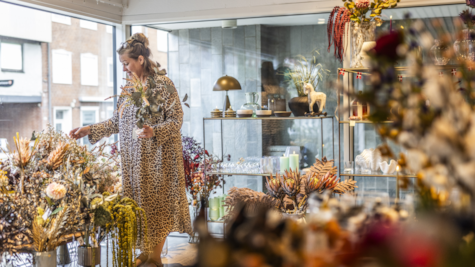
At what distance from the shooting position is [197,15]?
4031 mm

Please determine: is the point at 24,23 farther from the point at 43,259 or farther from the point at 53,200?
the point at 43,259

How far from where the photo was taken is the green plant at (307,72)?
12.3ft

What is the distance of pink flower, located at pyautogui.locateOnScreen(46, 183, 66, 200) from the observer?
2.37 metres

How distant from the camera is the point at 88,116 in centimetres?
402

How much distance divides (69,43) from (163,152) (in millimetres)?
1495

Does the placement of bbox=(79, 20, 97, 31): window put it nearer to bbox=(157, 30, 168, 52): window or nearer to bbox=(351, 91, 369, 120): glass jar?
bbox=(157, 30, 168, 52): window

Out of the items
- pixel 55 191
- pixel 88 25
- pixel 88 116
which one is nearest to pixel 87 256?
pixel 55 191

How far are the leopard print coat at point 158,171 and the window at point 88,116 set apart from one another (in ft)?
3.16

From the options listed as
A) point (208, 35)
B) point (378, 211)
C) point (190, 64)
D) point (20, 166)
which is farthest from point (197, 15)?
point (378, 211)

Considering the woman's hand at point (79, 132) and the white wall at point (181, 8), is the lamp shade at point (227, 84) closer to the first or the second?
the white wall at point (181, 8)

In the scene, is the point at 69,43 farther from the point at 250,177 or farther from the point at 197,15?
the point at 250,177

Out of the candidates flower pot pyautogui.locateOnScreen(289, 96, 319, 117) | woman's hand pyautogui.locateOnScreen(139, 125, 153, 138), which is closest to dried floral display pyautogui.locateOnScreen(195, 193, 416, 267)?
woman's hand pyautogui.locateOnScreen(139, 125, 153, 138)

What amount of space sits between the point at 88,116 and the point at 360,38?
100 inches

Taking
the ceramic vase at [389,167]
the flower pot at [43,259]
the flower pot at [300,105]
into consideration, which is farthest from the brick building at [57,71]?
the ceramic vase at [389,167]
